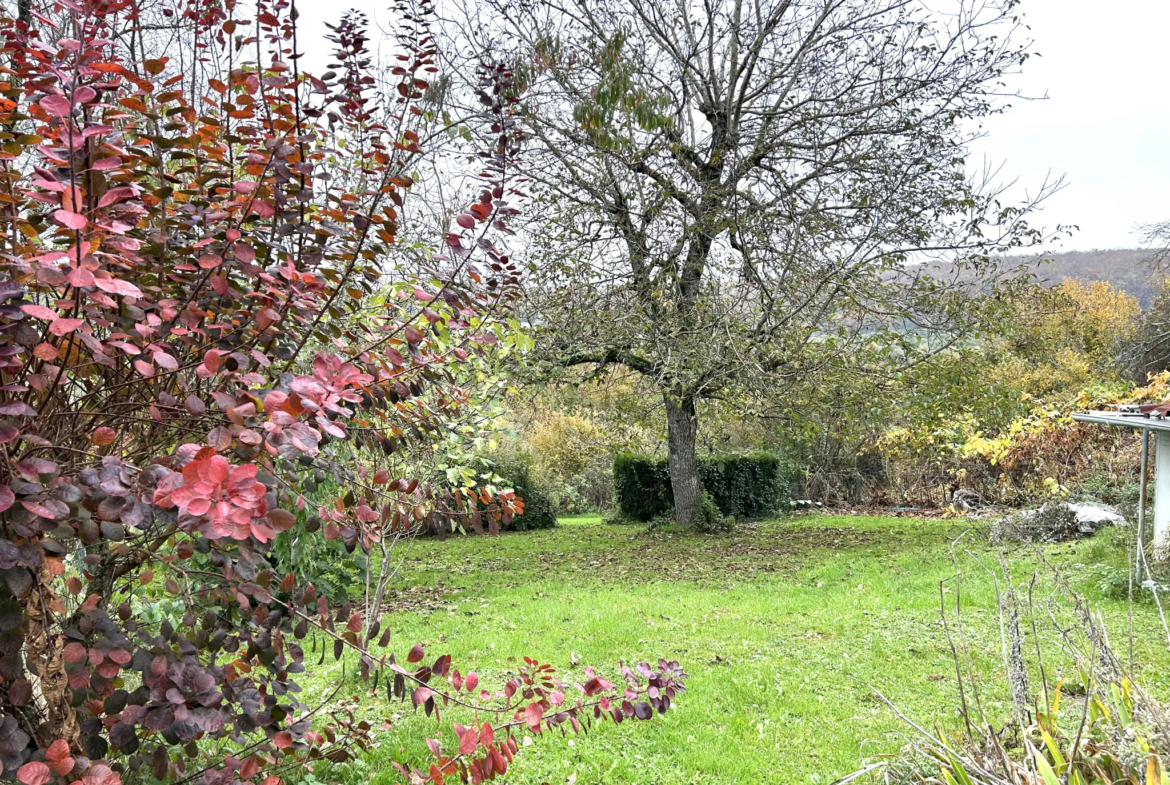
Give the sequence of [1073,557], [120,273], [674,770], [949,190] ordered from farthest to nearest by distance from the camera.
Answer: [949,190], [1073,557], [674,770], [120,273]

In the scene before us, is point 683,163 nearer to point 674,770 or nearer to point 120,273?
point 674,770

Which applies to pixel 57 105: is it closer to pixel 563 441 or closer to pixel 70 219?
pixel 70 219

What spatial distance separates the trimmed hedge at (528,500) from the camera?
601 inches

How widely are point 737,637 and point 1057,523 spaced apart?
6458mm

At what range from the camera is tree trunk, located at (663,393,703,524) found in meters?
12.2

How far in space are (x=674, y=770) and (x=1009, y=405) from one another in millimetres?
8789

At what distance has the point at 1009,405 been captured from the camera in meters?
10.0

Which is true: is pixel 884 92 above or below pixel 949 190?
above

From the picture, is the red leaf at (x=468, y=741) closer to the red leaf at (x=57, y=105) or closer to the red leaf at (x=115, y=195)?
the red leaf at (x=115, y=195)

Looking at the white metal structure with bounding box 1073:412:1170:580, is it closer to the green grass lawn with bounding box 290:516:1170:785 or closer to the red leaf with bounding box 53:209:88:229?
the green grass lawn with bounding box 290:516:1170:785

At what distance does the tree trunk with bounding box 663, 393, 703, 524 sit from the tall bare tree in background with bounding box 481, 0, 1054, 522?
2.03 m

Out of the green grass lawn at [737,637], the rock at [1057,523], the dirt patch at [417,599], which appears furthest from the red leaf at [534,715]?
the rock at [1057,523]

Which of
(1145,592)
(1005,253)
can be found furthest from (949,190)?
(1145,592)

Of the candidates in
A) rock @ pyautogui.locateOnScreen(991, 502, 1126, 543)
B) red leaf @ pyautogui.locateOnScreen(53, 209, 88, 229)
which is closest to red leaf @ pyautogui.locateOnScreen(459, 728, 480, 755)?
red leaf @ pyautogui.locateOnScreen(53, 209, 88, 229)
